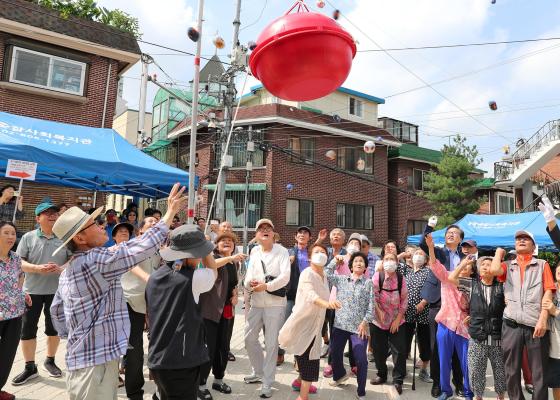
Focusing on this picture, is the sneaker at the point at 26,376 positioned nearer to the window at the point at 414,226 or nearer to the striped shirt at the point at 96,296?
the striped shirt at the point at 96,296

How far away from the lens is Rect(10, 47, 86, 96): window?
10.9m

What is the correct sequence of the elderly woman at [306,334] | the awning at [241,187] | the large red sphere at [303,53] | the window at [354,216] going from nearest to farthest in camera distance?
the large red sphere at [303,53] → the elderly woman at [306,334] → the awning at [241,187] → the window at [354,216]

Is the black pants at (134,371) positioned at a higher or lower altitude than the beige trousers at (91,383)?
lower

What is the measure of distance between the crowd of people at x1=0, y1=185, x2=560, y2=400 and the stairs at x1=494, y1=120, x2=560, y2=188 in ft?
59.5

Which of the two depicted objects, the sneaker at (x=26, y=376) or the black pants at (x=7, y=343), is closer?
the black pants at (x=7, y=343)

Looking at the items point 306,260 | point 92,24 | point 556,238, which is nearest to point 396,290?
point 306,260

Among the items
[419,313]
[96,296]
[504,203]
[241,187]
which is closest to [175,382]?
[96,296]

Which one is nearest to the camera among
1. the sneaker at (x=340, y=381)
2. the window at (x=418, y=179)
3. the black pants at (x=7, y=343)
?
the black pants at (x=7, y=343)

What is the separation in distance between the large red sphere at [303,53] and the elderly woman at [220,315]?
203cm

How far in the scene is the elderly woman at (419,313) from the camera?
204 inches

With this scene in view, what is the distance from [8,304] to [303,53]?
354 cm

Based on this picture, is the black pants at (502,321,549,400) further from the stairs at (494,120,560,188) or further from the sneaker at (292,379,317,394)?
the stairs at (494,120,560,188)

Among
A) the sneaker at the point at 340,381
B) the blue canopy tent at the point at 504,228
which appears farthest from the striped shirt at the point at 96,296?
the blue canopy tent at the point at 504,228

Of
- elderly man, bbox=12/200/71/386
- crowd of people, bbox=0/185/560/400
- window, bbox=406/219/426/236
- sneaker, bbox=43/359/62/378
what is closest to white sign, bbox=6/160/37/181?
crowd of people, bbox=0/185/560/400
